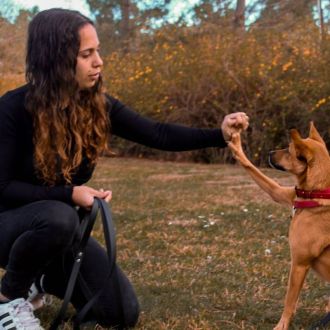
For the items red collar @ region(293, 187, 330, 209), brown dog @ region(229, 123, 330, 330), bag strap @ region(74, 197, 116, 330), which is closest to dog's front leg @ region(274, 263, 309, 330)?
brown dog @ region(229, 123, 330, 330)

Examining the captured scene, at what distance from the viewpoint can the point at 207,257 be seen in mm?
4410

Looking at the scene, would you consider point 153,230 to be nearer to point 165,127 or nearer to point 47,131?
point 165,127

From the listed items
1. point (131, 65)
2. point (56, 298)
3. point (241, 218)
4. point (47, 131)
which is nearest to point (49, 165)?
point (47, 131)

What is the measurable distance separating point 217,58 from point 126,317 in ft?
33.8

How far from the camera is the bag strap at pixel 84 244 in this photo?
107 inches

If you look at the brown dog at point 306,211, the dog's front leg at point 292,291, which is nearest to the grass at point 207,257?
the dog's front leg at point 292,291

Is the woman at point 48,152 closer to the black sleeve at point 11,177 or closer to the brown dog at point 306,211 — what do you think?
the black sleeve at point 11,177

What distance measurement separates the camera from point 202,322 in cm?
303

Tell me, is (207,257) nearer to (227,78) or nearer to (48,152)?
(48,152)

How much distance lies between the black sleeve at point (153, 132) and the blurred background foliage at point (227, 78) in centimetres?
814

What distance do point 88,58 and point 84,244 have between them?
3.04 feet

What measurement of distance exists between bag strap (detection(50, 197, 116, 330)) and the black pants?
58 mm

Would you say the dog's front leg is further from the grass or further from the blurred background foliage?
the blurred background foliage

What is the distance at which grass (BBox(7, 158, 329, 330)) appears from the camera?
3234 millimetres
